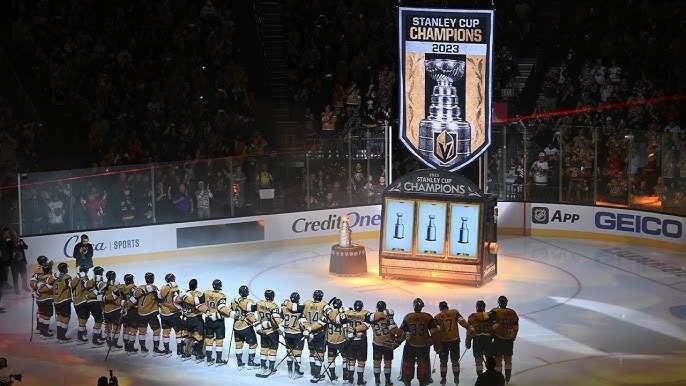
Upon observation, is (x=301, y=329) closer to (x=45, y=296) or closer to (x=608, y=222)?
(x=45, y=296)

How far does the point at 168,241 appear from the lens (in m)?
24.7

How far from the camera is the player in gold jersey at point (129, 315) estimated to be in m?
17.5

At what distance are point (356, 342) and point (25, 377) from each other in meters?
4.81

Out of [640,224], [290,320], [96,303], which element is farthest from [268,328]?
[640,224]

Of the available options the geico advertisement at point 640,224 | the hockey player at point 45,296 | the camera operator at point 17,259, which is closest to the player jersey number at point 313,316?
the hockey player at point 45,296

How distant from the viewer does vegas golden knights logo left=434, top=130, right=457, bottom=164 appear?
21781 mm

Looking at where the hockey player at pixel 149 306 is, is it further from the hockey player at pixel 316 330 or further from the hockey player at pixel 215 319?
the hockey player at pixel 316 330

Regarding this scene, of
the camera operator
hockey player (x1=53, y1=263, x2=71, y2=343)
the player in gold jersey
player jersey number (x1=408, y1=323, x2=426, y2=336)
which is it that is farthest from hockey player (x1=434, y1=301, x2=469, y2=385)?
the camera operator

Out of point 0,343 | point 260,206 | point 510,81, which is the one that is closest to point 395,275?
point 260,206

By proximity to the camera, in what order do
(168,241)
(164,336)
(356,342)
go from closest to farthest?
1. (356,342)
2. (164,336)
3. (168,241)

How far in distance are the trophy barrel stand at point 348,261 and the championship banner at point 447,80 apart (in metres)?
2.51

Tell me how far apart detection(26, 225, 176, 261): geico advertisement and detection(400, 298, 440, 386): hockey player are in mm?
9901

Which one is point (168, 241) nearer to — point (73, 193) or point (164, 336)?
point (73, 193)

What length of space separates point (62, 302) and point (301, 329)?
14.7ft
